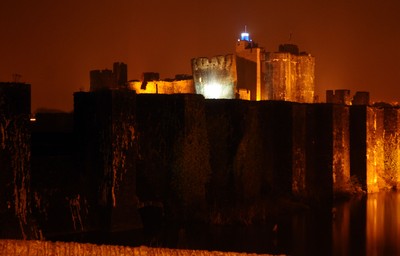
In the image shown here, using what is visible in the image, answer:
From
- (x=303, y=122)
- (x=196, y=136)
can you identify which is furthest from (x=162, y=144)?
(x=303, y=122)

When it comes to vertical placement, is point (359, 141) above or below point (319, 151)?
above

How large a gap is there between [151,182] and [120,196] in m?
1.52

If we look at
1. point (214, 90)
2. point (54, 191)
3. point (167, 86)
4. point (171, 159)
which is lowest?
point (54, 191)

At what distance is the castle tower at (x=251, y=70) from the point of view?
43.1 m

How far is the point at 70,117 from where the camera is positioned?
27.8 m

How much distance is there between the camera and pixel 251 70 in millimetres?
45062

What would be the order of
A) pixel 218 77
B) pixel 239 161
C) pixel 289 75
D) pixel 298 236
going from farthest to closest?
pixel 289 75, pixel 218 77, pixel 239 161, pixel 298 236

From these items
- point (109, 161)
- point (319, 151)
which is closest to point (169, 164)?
point (109, 161)

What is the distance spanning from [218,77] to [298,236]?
87.1 feet

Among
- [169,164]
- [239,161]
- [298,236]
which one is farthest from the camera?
[239,161]

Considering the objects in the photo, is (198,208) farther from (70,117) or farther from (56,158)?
(70,117)

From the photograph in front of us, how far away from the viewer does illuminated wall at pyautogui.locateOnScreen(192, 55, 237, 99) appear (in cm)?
4053

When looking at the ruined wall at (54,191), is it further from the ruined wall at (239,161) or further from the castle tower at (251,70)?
the castle tower at (251,70)

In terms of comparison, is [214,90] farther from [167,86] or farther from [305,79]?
[305,79]
